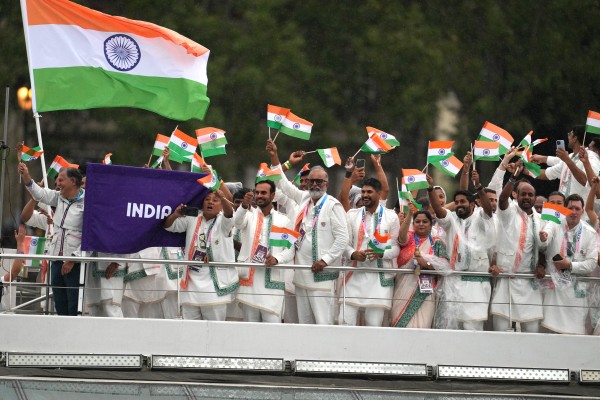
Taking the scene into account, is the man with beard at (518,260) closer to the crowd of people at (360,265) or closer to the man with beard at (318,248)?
the crowd of people at (360,265)

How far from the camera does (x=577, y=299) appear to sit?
1480 cm

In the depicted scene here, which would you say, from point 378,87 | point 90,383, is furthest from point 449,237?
point 378,87

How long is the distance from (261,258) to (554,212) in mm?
2786

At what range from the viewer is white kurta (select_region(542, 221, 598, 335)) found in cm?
1468

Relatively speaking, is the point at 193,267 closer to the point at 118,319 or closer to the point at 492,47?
the point at 118,319

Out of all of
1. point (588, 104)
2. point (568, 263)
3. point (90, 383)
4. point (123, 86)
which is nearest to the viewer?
point (90, 383)

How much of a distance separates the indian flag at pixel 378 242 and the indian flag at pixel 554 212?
1.51 meters

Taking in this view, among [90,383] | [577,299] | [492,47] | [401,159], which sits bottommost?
[90,383]

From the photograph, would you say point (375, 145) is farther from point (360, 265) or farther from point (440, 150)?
point (360, 265)

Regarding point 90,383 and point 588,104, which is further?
point 588,104

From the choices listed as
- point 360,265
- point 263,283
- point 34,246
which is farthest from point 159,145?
point 360,265

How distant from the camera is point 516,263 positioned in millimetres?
14750

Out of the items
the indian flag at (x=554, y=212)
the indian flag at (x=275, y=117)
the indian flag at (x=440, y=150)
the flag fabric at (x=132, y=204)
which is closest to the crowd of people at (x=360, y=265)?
the flag fabric at (x=132, y=204)

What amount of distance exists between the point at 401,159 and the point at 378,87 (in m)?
1.40
